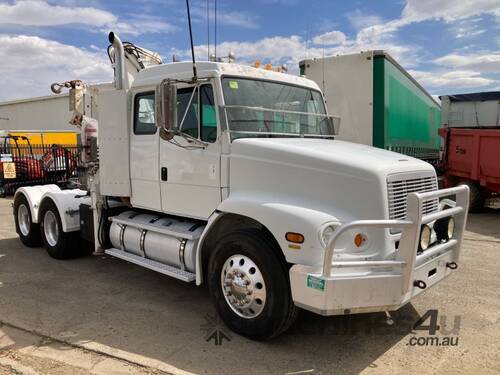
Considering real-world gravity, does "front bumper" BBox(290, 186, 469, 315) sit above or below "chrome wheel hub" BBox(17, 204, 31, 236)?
above

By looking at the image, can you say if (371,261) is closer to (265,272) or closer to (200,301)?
(265,272)

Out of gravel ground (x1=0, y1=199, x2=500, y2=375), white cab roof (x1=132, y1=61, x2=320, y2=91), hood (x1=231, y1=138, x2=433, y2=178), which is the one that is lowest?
gravel ground (x1=0, y1=199, x2=500, y2=375)

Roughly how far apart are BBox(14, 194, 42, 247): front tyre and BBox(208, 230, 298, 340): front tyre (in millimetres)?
4580

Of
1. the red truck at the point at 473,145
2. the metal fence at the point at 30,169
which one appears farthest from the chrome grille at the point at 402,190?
the metal fence at the point at 30,169

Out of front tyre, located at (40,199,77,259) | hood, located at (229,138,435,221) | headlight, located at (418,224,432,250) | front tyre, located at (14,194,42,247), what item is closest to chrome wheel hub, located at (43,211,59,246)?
front tyre, located at (40,199,77,259)

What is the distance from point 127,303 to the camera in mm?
4980

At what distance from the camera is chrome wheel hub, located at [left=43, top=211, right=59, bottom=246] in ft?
22.9

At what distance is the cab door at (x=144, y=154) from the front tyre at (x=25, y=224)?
296cm

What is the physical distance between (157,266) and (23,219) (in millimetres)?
4068

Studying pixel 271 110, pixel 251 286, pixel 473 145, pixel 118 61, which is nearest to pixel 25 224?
pixel 118 61

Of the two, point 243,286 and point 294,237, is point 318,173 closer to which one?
point 294,237

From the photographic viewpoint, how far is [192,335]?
4.14m

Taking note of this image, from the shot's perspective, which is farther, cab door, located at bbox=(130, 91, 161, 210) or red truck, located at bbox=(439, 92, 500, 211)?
red truck, located at bbox=(439, 92, 500, 211)

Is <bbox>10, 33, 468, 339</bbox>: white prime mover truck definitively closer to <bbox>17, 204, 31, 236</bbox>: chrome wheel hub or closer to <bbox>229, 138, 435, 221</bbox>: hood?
<bbox>229, 138, 435, 221</bbox>: hood
